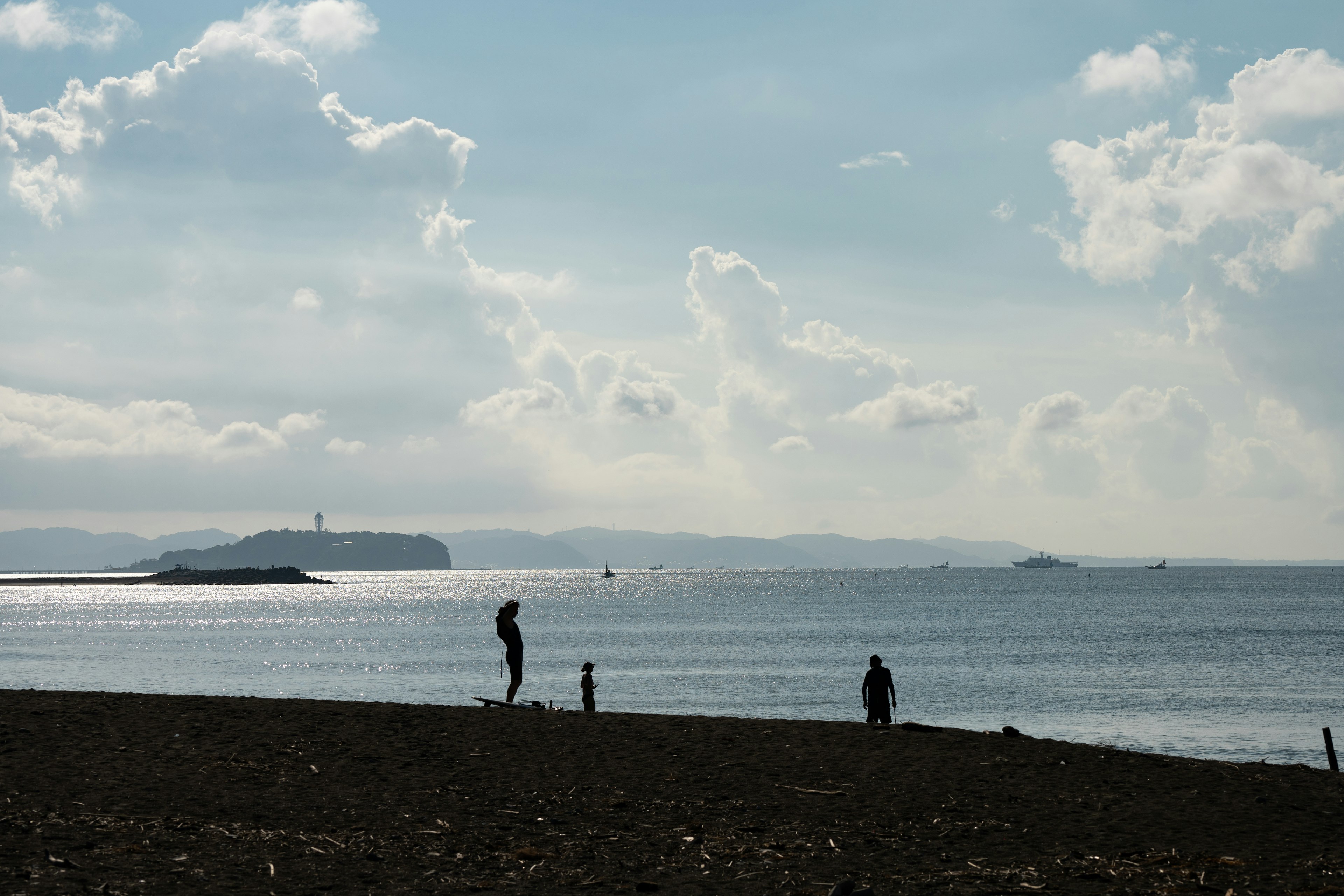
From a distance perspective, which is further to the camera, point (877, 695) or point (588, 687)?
point (588, 687)

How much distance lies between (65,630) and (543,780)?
10509 centimetres

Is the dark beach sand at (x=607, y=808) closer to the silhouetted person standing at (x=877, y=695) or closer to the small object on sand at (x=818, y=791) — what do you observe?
the small object on sand at (x=818, y=791)

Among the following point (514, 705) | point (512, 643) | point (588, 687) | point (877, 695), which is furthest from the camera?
point (588, 687)

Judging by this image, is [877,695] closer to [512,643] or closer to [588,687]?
[588,687]

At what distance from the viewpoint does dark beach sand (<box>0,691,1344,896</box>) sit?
10367mm

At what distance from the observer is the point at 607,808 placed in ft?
43.6

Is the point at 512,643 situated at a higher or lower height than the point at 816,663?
higher

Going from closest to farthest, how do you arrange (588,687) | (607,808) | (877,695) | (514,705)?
(607,808) → (877,695) → (514,705) → (588,687)

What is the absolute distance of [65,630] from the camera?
103m

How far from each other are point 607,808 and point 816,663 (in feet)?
165

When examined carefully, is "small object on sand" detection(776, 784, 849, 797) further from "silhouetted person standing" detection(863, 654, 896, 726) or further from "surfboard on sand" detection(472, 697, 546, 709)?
"surfboard on sand" detection(472, 697, 546, 709)

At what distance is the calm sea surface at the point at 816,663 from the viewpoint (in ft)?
128

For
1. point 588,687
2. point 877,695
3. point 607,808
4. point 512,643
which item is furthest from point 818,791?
point 588,687

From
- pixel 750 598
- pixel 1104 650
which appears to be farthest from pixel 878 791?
pixel 750 598
